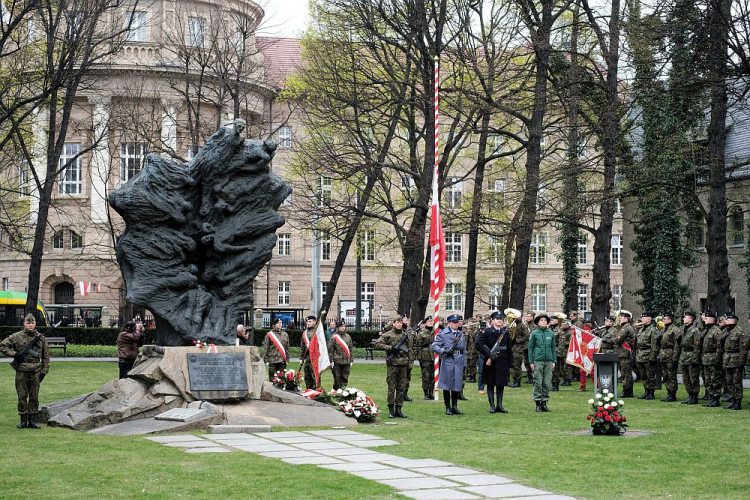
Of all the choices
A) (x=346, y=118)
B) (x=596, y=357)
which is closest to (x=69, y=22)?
(x=346, y=118)

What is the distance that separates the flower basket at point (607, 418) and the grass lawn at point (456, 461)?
341 mm

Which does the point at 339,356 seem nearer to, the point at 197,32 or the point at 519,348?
the point at 519,348

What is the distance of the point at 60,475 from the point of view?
38.0 ft

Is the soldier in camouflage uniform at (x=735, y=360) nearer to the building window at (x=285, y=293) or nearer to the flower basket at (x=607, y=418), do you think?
the flower basket at (x=607, y=418)

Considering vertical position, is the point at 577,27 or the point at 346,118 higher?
the point at 577,27

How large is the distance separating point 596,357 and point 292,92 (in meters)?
23.3

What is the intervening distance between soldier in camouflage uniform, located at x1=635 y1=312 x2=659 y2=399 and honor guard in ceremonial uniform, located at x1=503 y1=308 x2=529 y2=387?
3514 mm

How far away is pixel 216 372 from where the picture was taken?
16.9 metres

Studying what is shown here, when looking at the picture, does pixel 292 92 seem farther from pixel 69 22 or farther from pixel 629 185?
pixel 629 185

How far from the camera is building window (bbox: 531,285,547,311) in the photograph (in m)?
71.1

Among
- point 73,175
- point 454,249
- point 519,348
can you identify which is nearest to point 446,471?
point 519,348

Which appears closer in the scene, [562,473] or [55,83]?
[562,473]

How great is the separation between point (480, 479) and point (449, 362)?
24.3 feet

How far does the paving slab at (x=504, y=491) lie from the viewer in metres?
10.4
